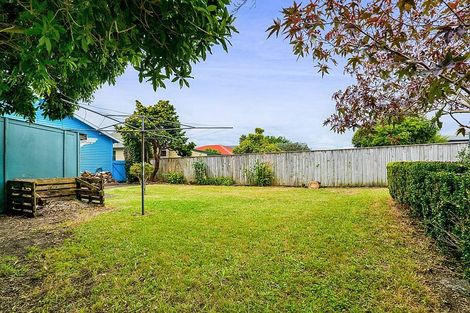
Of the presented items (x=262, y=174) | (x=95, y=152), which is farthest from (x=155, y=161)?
(x=262, y=174)

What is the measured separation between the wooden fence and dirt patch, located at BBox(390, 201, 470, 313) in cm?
716

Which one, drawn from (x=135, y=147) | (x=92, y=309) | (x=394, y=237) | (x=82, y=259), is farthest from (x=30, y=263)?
(x=135, y=147)

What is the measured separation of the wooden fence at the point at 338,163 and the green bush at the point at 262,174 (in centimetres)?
20

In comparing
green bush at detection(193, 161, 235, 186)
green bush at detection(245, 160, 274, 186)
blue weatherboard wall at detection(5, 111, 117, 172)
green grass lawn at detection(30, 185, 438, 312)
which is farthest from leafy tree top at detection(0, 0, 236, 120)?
blue weatherboard wall at detection(5, 111, 117, 172)

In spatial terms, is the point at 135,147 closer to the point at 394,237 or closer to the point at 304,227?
the point at 304,227

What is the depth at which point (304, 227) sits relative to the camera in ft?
15.3

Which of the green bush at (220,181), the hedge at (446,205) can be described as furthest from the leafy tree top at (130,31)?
the green bush at (220,181)

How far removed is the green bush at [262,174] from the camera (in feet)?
41.5

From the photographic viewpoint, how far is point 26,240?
167 inches

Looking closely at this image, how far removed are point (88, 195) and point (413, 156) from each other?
11025mm

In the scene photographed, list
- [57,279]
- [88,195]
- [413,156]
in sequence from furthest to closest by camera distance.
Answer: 1. [413,156]
2. [88,195]
3. [57,279]

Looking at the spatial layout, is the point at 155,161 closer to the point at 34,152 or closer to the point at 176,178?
the point at 176,178

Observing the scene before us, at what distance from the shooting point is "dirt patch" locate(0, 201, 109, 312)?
269 cm

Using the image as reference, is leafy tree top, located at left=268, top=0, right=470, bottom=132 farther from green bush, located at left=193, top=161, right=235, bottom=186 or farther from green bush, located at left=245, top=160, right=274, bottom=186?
green bush, located at left=193, top=161, right=235, bottom=186
